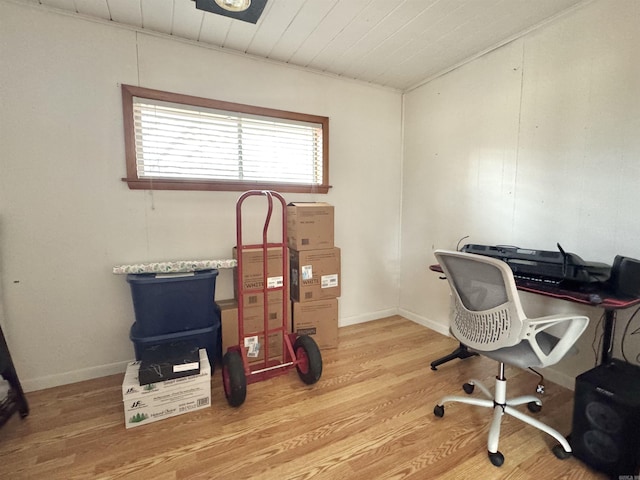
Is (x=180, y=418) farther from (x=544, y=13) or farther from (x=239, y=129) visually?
(x=544, y=13)

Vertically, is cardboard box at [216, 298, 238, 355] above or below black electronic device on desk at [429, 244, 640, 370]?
below

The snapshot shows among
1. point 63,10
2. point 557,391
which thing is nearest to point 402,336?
point 557,391

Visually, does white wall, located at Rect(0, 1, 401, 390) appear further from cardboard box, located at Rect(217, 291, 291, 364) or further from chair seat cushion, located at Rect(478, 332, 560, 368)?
chair seat cushion, located at Rect(478, 332, 560, 368)

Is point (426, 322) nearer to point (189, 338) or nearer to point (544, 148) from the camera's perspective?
point (544, 148)

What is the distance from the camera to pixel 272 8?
Result: 1814 mm

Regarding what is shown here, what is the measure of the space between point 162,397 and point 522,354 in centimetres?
190

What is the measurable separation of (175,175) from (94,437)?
66.1 inches

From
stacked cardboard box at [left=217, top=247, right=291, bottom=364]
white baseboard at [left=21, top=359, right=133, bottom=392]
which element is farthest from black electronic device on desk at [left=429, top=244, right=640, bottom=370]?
white baseboard at [left=21, top=359, right=133, bottom=392]

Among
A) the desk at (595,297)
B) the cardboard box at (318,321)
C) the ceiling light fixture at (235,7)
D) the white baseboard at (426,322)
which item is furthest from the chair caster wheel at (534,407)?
the ceiling light fixture at (235,7)

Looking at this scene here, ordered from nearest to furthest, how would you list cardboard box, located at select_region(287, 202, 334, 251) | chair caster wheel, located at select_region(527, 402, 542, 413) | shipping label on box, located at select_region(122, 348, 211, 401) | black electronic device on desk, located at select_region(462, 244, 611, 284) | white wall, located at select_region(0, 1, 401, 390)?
1. black electronic device on desk, located at select_region(462, 244, 611, 284)
2. shipping label on box, located at select_region(122, 348, 211, 401)
3. chair caster wheel, located at select_region(527, 402, 542, 413)
4. white wall, located at select_region(0, 1, 401, 390)
5. cardboard box, located at select_region(287, 202, 334, 251)

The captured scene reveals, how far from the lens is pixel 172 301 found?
1.97m

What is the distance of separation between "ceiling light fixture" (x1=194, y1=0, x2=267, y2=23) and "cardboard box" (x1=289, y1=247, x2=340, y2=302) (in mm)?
1627

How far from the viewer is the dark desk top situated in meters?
1.30

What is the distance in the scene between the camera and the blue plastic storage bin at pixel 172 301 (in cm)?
190
